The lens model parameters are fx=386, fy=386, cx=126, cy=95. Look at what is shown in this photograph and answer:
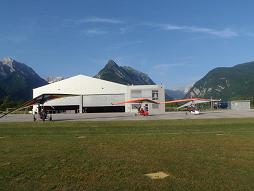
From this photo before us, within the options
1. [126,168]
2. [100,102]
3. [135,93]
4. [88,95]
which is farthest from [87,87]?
[126,168]

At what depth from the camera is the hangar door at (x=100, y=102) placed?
379 feet

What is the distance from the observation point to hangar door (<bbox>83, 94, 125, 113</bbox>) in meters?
115

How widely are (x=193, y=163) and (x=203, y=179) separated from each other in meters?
2.00

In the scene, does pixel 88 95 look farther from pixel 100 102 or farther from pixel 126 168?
pixel 126 168

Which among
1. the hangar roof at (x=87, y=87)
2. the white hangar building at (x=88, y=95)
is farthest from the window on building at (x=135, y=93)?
the hangar roof at (x=87, y=87)

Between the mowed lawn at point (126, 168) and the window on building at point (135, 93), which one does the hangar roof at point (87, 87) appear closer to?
the window on building at point (135, 93)

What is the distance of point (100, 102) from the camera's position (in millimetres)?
115625

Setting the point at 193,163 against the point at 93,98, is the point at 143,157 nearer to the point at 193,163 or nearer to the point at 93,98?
the point at 193,163

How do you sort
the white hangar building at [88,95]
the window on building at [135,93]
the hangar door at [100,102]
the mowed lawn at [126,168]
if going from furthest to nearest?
the white hangar building at [88,95] → the hangar door at [100,102] → the window on building at [135,93] → the mowed lawn at [126,168]

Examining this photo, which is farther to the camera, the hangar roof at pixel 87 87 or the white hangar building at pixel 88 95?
the hangar roof at pixel 87 87

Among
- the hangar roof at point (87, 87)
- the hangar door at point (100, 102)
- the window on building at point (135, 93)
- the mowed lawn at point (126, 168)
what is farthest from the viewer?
the hangar roof at point (87, 87)

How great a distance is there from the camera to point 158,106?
109 meters

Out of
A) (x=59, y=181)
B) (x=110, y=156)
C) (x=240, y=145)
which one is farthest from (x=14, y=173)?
(x=240, y=145)

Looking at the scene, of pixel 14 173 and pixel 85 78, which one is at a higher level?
pixel 85 78
